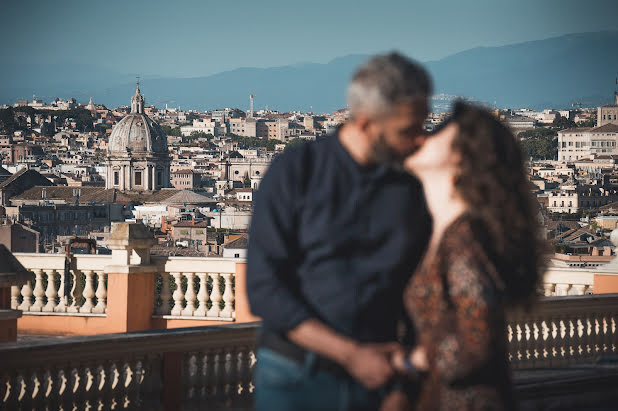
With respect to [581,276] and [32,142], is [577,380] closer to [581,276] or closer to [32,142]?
[581,276]

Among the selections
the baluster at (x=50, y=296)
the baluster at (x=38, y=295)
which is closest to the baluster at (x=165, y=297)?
the baluster at (x=50, y=296)

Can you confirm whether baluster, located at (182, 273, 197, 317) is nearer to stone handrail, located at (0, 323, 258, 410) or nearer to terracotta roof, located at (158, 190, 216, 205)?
stone handrail, located at (0, 323, 258, 410)

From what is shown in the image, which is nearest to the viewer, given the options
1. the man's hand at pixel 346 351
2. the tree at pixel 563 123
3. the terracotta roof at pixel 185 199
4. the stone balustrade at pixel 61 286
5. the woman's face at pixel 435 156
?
the man's hand at pixel 346 351

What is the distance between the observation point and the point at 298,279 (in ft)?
7.47

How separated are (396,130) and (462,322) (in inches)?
16.0

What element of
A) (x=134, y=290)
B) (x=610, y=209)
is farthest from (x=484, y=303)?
(x=610, y=209)

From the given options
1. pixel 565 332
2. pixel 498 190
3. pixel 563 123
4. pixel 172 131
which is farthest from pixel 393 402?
pixel 172 131

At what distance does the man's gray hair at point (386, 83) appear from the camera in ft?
7.27

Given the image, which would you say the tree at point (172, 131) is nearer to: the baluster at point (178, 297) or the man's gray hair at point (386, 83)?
the baluster at point (178, 297)

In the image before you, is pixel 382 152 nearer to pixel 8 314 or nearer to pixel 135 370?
pixel 135 370

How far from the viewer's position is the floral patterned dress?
2186 mm

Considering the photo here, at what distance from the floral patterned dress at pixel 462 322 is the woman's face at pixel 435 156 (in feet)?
0.42

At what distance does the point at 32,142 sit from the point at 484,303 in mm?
150757

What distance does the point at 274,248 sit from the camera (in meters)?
2.22
